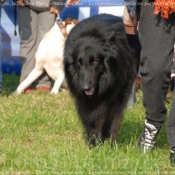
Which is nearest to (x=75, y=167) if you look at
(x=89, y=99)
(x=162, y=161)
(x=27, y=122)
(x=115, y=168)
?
(x=115, y=168)

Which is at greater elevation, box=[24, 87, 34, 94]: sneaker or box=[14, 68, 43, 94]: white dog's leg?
box=[14, 68, 43, 94]: white dog's leg

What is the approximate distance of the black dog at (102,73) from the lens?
4.36 m

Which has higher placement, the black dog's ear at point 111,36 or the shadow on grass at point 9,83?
the black dog's ear at point 111,36

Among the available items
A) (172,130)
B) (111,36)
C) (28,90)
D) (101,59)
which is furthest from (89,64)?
(28,90)

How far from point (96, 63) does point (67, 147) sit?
780 millimetres

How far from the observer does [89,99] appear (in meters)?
4.46

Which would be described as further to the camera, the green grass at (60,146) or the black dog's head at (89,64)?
the black dog's head at (89,64)

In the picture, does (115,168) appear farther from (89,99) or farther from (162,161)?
(89,99)

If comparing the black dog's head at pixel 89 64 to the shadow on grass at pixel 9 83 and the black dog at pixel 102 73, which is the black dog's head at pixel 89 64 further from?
the shadow on grass at pixel 9 83

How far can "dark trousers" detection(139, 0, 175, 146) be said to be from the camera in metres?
3.61

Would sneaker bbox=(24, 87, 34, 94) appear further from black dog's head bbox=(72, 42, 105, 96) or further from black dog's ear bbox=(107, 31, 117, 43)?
black dog's ear bbox=(107, 31, 117, 43)

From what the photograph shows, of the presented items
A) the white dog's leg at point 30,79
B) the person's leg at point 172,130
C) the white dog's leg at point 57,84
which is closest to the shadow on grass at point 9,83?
the white dog's leg at point 30,79

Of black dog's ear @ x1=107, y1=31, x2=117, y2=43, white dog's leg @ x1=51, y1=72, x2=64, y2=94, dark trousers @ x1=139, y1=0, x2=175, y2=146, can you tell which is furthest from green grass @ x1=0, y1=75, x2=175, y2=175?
white dog's leg @ x1=51, y1=72, x2=64, y2=94

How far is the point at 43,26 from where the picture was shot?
7.88 meters
